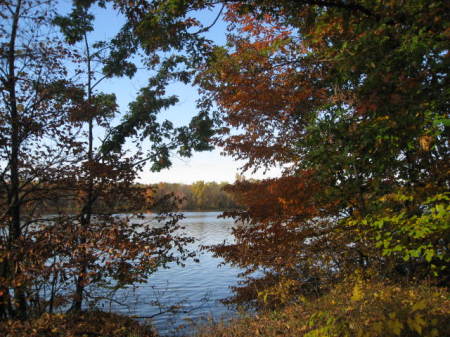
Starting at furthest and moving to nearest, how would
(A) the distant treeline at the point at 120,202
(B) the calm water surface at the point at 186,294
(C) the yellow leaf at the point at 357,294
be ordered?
1. (B) the calm water surface at the point at 186,294
2. (A) the distant treeline at the point at 120,202
3. (C) the yellow leaf at the point at 357,294

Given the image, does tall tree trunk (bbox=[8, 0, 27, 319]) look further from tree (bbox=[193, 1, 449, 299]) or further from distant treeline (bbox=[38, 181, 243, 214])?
tree (bbox=[193, 1, 449, 299])

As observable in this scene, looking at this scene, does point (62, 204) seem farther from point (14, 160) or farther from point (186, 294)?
point (186, 294)

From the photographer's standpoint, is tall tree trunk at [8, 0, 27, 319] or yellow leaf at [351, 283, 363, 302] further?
tall tree trunk at [8, 0, 27, 319]

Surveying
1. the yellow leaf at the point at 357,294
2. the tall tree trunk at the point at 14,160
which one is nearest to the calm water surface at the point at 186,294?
the tall tree trunk at the point at 14,160

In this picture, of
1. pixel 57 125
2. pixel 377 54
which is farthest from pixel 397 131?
pixel 57 125

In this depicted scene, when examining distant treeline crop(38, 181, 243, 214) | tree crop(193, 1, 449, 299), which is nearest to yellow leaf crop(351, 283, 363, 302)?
tree crop(193, 1, 449, 299)

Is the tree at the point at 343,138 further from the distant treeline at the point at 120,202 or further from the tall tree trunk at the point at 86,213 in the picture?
the tall tree trunk at the point at 86,213

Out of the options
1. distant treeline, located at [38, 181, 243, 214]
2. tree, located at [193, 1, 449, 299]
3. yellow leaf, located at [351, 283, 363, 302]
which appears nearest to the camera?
tree, located at [193, 1, 449, 299]

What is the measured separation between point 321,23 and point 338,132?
232cm

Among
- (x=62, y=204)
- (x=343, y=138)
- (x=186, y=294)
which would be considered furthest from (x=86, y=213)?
(x=186, y=294)

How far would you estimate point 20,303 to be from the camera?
882 cm

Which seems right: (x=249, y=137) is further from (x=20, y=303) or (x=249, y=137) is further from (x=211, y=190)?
(x=211, y=190)

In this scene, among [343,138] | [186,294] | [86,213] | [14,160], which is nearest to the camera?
[343,138]

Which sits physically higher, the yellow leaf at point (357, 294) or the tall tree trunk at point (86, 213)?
the tall tree trunk at point (86, 213)
